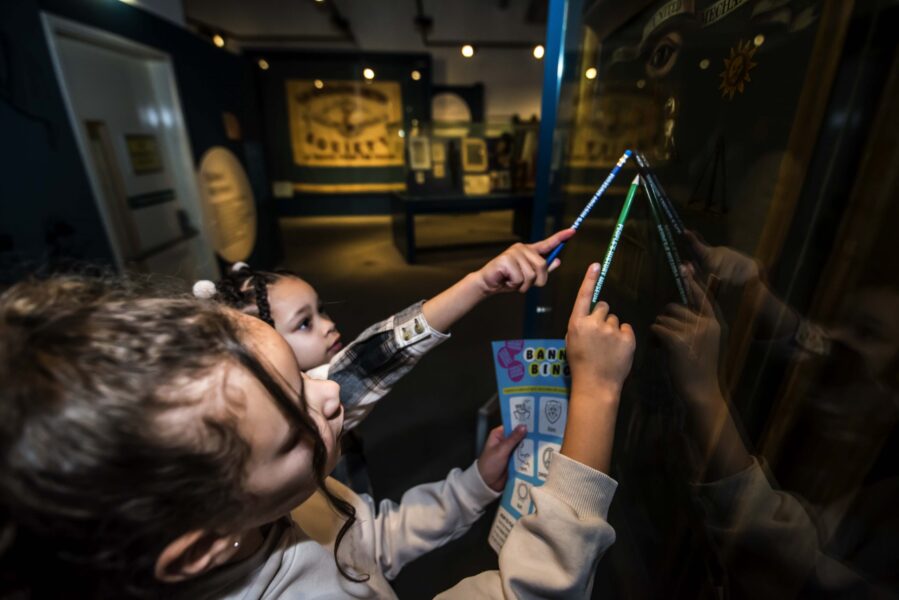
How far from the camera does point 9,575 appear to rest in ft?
Answer: 0.90

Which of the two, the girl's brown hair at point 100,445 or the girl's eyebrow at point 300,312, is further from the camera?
the girl's eyebrow at point 300,312

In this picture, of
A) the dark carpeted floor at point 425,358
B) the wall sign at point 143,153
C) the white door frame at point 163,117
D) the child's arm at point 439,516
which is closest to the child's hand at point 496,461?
the child's arm at point 439,516

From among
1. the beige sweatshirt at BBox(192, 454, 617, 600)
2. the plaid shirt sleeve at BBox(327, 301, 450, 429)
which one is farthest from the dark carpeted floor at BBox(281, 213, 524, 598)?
the beige sweatshirt at BBox(192, 454, 617, 600)

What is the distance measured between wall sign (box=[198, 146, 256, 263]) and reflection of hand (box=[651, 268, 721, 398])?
303 cm

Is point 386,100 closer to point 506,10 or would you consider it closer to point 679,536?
point 506,10

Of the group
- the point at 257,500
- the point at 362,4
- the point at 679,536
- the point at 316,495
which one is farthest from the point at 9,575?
the point at 362,4

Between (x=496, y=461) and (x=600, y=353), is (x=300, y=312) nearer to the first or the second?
(x=496, y=461)

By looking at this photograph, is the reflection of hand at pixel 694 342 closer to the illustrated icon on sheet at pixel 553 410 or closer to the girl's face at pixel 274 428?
the illustrated icon on sheet at pixel 553 410

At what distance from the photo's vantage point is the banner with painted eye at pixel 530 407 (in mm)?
600

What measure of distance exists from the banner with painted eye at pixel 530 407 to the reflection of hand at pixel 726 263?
0.21 meters

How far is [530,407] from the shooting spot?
62 centimetres

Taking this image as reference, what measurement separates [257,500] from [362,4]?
6361 mm

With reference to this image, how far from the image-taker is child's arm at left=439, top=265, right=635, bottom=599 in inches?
15.4

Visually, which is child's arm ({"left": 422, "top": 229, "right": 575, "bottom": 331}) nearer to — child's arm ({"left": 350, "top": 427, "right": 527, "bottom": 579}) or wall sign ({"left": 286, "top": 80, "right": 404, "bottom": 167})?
child's arm ({"left": 350, "top": 427, "right": 527, "bottom": 579})
